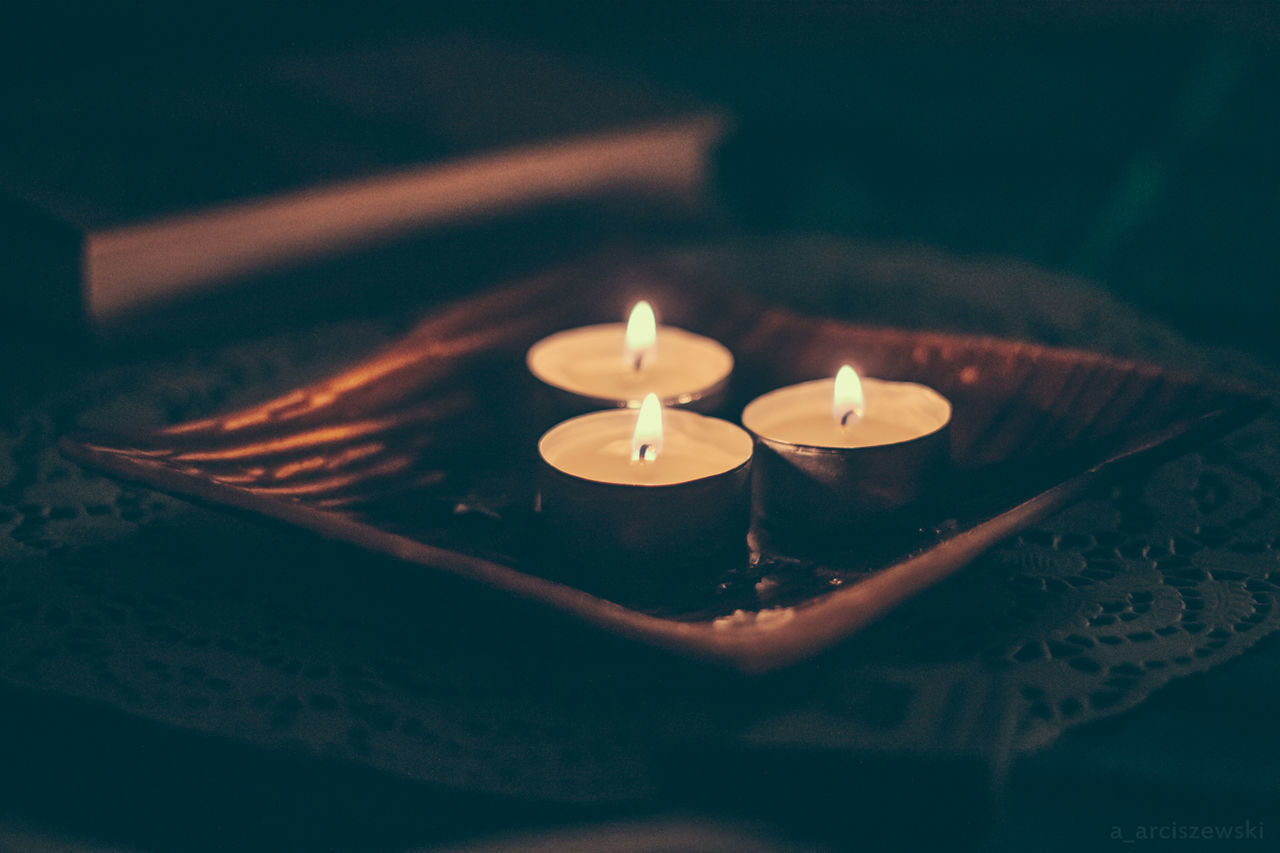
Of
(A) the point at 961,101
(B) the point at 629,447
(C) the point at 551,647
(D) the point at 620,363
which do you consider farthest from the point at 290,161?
(A) the point at 961,101

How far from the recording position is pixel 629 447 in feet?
2.14

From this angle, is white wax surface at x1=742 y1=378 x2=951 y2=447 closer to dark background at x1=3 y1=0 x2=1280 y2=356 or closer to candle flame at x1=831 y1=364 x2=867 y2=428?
candle flame at x1=831 y1=364 x2=867 y2=428

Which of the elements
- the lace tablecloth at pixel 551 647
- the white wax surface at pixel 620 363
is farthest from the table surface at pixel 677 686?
the white wax surface at pixel 620 363

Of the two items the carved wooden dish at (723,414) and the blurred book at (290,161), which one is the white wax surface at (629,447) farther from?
the blurred book at (290,161)

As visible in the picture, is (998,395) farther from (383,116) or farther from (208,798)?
(383,116)

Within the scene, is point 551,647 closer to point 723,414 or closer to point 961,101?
point 723,414

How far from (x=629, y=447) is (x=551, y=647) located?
0.14m

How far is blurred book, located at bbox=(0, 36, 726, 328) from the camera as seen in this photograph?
859 mm

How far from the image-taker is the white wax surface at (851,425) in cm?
65

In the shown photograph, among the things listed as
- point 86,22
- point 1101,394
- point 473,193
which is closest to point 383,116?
point 473,193

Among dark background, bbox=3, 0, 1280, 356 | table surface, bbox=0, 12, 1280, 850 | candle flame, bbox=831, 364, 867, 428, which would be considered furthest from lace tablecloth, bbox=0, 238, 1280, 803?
dark background, bbox=3, 0, 1280, 356

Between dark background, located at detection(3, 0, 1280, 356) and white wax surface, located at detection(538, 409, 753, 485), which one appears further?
dark background, located at detection(3, 0, 1280, 356)

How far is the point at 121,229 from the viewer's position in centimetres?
83

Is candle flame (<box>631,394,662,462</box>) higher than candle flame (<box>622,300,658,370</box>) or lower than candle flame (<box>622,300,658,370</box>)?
lower
